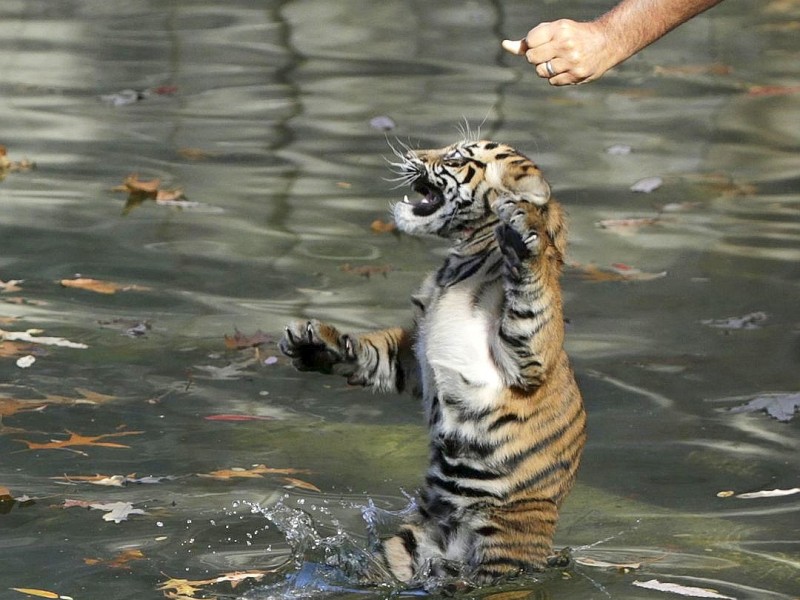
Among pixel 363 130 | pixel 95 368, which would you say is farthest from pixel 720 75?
pixel 95 368

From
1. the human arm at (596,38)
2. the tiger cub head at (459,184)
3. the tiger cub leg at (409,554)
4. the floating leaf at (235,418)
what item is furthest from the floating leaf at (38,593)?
the human arm at (596,38)

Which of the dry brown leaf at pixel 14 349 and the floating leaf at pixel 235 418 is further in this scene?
the dry brown leaf at pixel 14 349

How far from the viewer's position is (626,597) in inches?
197

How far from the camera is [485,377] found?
16.7 ft

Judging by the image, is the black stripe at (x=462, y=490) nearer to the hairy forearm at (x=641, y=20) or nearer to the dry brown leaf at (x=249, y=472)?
the dry brown leaf at (x=249, y=472)

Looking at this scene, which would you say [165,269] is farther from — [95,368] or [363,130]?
[363,130]

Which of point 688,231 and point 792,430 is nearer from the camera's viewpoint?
point 792,430

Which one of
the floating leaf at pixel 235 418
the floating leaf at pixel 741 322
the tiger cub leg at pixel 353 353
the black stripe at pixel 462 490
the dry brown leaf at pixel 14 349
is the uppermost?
the tiger cub leg at pixel 353 353

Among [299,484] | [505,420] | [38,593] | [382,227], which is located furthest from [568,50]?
[382,227]

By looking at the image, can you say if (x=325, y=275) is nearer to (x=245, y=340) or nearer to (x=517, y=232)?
(x=245, y=340)

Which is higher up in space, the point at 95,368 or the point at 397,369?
the point at 397,369

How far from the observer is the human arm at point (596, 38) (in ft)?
16.7

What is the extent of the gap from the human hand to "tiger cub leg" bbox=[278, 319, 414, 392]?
3.41 ft

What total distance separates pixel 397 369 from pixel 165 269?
359cm
